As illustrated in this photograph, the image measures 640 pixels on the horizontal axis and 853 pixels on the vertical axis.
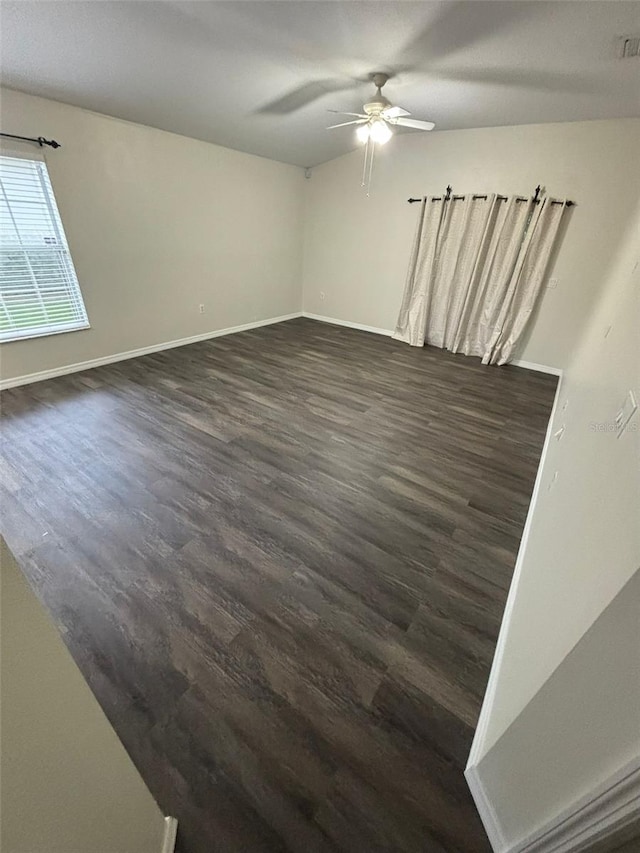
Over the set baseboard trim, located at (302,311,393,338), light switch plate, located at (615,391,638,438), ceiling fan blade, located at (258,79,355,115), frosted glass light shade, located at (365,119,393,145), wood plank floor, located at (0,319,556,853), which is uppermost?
ceiling fan blade, located at (258,79,355,115)

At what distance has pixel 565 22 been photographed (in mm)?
1716

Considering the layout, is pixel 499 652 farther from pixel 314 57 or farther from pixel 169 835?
pixel 314 57

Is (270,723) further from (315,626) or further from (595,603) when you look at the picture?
(595,603)

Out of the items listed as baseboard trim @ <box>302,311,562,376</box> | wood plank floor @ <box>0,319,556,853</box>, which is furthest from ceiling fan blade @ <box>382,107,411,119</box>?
baseboard trim @ <box>302,311,562,376</box>

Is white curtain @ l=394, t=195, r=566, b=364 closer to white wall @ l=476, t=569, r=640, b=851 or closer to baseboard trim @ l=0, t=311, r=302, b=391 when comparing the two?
baseboard trim @ l=0, t=311, r=302, b=391

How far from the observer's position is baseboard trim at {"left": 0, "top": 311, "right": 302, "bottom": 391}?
3.21 metres

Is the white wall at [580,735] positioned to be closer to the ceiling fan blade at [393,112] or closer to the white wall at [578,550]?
the white wall at [578,550]

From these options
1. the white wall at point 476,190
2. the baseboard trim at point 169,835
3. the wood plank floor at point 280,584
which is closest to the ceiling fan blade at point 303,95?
the white wall at point 476,190

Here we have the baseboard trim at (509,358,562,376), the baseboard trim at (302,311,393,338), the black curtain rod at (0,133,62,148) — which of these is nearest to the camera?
the black curtain rod at (0,133,62,148)

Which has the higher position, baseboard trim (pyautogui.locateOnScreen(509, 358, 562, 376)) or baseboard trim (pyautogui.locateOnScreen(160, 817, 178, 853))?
baseboard trim (pyautogui.locateOnScreen(509, 358, 562, 376))

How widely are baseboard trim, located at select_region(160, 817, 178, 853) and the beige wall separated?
0.76 feet

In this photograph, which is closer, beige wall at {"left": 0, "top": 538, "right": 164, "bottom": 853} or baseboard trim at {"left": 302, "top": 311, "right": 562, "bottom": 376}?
beige wall at {"left": 0, "top": 538, "right": 164, "bottom": 853}

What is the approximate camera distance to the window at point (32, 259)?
2779 millimetres

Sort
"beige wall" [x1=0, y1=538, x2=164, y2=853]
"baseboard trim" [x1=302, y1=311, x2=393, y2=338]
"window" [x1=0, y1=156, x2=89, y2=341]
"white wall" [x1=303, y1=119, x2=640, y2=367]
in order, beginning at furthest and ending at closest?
"baseboard trim" [x1=302, y1=311, x2=393, y2=338], "white wall" [x1=303, y1=119, x2=640, y2=367], "window" [x1=0, y1=156, x2=89, y2=341], "beige wall" [x1=0, y1=538, x2=164, y2=853]
